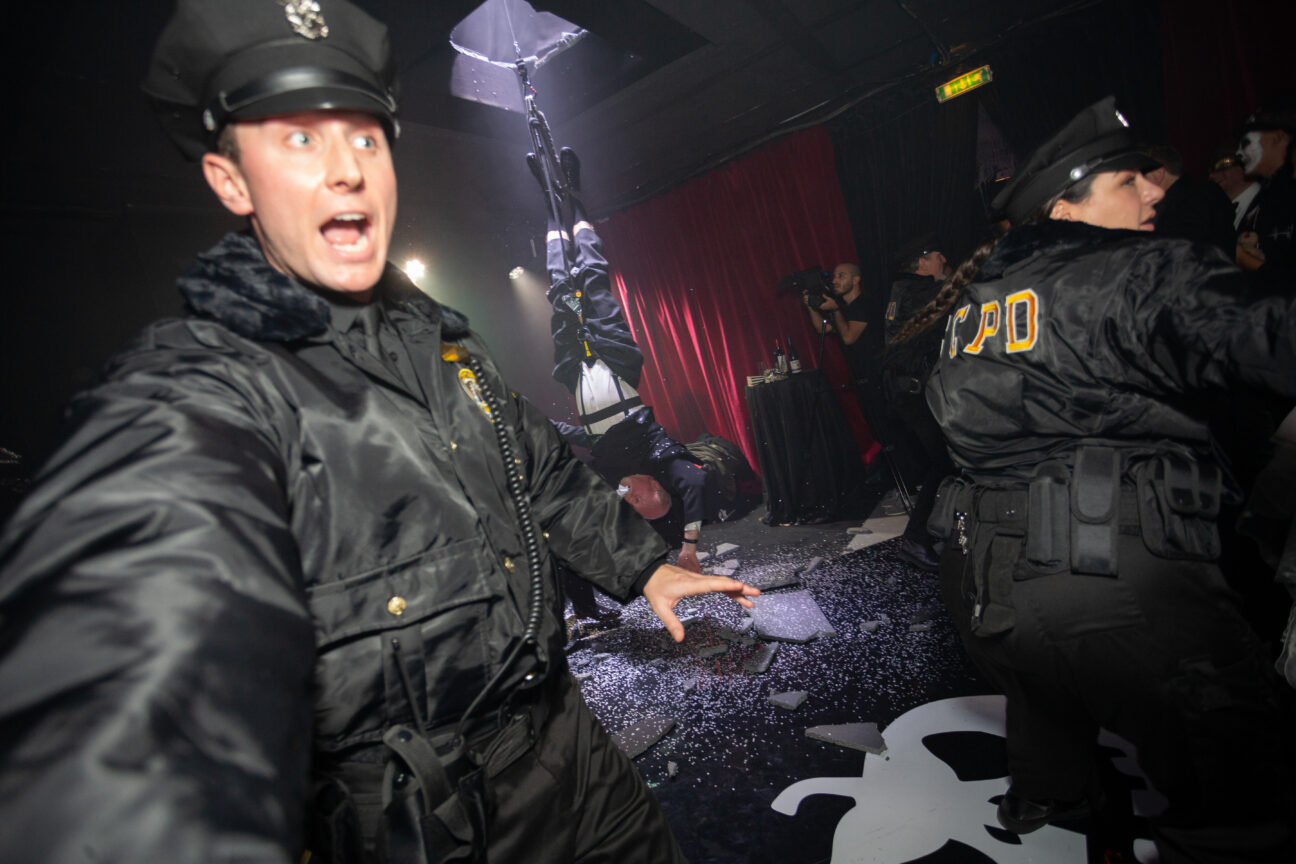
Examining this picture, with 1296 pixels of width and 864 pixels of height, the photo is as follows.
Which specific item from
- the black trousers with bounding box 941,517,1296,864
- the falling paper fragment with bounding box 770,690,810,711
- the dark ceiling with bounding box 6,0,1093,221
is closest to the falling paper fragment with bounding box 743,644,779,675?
the falling paper fragment with bounding box 770,690,810,711

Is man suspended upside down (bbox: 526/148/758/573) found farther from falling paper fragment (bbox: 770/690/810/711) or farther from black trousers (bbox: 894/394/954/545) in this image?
falling paper fragment (bbox: 770/690/810/711)

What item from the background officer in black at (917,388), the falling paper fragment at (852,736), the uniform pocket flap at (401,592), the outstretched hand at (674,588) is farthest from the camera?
the background officer in black at (917,388)

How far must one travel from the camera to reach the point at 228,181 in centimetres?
102

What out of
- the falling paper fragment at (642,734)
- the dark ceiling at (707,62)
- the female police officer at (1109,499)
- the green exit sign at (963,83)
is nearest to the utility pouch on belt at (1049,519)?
the female police officer at (1109,499)

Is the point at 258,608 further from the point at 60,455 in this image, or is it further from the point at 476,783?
the point at 476,783

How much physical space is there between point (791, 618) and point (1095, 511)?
2.27m

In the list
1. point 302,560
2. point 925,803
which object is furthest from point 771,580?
point 302,560

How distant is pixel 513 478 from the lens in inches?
44.9

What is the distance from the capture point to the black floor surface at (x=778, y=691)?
6.56 ft

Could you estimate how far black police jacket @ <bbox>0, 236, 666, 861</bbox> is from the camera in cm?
39

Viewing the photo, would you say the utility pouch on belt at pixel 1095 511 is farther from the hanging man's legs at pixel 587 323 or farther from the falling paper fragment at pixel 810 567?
the hanging man's legs at pixel 587 323

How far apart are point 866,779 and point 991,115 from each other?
243 inches

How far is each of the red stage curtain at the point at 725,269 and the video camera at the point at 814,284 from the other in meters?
1.08

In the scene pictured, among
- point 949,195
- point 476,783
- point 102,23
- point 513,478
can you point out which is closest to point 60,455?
point 513,478
